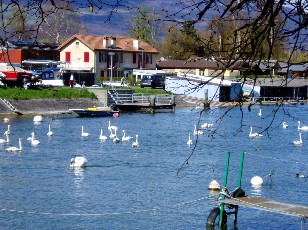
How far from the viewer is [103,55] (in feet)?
229

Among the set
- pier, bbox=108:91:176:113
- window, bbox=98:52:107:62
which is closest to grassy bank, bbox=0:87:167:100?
pier, bbox=108:91:176:113

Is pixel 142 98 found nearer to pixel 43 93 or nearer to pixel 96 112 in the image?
pixel 43 93

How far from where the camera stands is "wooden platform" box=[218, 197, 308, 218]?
537 inches

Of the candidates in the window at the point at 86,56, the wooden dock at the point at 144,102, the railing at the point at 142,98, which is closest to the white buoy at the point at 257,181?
the wooden dock at the point at 144,102

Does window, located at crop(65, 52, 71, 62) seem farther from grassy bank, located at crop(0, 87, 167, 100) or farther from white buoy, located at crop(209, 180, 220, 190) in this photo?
white buoy, located at crop(209, 180, 220, 190)

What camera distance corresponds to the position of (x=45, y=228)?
1564 centimetres

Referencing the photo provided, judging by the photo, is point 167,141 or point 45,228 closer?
point 45,228

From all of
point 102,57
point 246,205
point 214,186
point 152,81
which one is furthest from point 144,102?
point 246,205

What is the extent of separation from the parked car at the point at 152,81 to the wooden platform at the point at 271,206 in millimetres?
47712

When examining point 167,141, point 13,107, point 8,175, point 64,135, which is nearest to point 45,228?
point 8,175

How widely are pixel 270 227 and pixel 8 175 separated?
32.4 ft

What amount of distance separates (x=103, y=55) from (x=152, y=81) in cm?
910

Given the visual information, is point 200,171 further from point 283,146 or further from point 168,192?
point 283,146

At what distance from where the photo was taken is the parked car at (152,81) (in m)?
62.6
